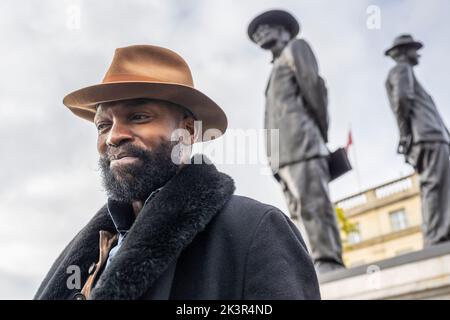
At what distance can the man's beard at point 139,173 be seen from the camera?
5.24ft

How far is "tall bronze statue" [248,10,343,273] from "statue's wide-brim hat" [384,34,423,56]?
3.43 feet

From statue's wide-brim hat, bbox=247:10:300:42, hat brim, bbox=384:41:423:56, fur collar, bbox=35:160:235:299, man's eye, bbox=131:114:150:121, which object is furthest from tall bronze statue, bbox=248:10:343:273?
man's eye, bbox=131:114:150:121

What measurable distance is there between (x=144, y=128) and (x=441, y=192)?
4.76 metres

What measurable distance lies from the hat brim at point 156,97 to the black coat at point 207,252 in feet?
0.83

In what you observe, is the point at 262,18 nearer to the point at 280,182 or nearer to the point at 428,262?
the point at 280,182

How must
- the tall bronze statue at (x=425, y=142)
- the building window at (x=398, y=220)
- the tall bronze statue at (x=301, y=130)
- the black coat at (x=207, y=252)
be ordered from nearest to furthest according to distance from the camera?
the black coat at (x=207, y=252) → the tall bronze statue at (x=301, y=130) → the tall bronze statue at (x=425, y=142) → the building window at (x=398, y=220)

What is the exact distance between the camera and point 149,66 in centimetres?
180

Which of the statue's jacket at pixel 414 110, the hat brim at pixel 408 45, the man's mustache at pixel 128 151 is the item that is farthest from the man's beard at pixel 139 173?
the hat brim at pixel 408 45

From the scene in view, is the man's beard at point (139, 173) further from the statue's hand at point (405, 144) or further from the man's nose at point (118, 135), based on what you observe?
the statue's hand at point (405, 144)

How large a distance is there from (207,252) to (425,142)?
16.1 ft

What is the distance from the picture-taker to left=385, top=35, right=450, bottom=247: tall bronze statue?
5629mm

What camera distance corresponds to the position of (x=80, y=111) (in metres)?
1.99

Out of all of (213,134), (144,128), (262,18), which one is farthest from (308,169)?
(144,128)

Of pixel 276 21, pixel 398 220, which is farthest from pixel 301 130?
pixel 398 220
